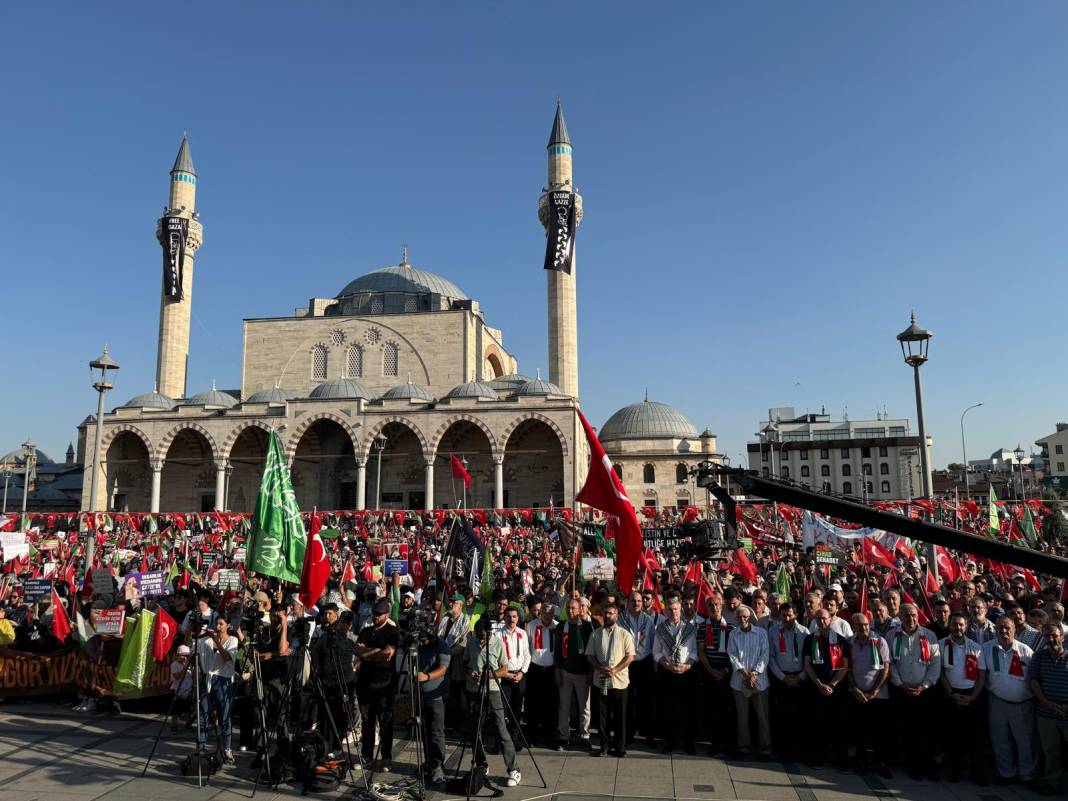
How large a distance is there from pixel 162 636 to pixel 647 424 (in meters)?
44.4

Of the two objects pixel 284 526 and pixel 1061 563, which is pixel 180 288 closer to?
pixel 284 526

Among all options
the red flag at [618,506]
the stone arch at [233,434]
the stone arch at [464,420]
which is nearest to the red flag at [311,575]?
the red flag at [618,506]

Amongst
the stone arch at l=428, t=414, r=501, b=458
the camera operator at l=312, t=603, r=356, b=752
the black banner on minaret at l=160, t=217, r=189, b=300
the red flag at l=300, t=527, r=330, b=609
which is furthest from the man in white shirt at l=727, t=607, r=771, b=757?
the black banner on minaret at l=160, t=217, r=189, b=300

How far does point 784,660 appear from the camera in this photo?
6789 millimetres

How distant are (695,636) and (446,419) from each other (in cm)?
3254

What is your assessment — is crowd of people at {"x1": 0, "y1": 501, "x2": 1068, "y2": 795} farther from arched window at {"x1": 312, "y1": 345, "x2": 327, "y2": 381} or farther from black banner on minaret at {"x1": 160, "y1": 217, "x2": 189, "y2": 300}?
black banner on minaret at {"x1": 160, "y1": 217, "x2": 189, "y2": 300}

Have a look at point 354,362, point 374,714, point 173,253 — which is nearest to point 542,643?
point 374,714

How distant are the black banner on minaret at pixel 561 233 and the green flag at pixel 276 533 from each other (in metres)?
33.3

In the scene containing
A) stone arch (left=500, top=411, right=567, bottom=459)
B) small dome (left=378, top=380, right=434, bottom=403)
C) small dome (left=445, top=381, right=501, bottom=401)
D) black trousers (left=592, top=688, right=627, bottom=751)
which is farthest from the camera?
small dome (left=378, top=380, right=434, bottom=403)

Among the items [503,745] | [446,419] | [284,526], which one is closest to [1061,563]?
[503,745]

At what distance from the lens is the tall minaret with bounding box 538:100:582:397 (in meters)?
40.4

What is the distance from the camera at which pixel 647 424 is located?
5138 cm

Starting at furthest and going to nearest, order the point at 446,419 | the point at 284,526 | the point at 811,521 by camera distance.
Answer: the point at 446,419 → the point at 811,521 → the point at 284,526

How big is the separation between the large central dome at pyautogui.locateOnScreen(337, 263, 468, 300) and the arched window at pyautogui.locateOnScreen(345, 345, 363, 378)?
19.2 ft
